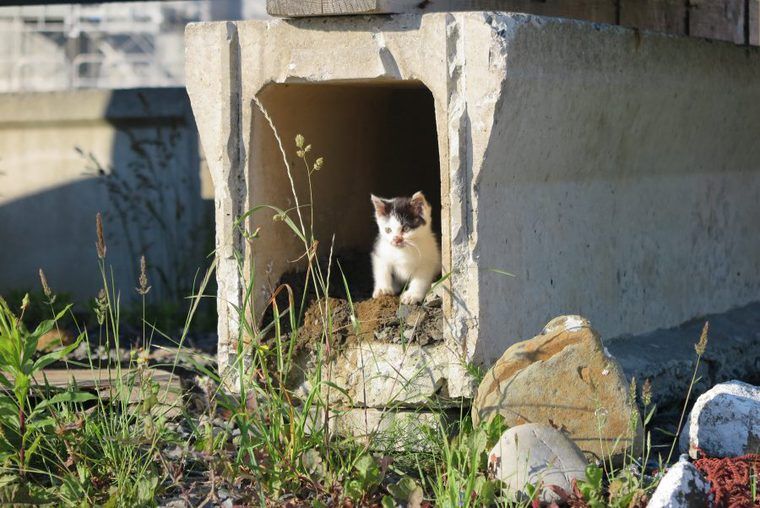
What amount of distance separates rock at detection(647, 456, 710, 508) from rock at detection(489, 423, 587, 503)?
10.4 inches

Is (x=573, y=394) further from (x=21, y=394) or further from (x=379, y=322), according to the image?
(x=21, y=394)

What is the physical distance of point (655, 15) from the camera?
587 centimetres


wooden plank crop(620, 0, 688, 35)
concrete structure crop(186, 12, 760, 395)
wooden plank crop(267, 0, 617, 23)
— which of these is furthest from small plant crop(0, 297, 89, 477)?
wooden plank crop(620, 0, 688, 35)

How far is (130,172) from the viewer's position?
26.5ft

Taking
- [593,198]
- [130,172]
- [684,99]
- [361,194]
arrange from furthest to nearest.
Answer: [130,172], [361,194], [684,99], [593,198]

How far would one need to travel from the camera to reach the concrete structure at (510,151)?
405 centimetres

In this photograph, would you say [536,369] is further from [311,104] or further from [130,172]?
[130,172]

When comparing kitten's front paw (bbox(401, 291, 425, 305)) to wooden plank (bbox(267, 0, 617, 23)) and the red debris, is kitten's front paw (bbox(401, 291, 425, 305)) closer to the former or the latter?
wooden plank (bbox(267, 0, 617, 23))

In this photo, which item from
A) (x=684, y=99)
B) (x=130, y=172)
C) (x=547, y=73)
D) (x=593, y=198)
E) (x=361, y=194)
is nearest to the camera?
(x=547, y=73)

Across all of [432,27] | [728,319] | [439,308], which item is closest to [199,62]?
[432,27]

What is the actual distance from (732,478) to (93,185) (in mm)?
5556

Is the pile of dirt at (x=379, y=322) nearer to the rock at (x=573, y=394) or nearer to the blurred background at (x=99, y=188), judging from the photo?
the rock at (x=573, y=394)

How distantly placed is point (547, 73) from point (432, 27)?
1.61 ft

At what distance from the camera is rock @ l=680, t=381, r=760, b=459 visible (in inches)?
157
